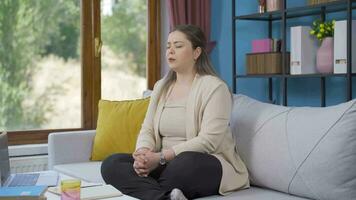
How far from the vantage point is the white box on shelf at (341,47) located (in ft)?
8.94

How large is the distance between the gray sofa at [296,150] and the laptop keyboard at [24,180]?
1.63 ft

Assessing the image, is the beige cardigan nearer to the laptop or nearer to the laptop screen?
the laptop

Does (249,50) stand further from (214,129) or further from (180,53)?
(214,129)

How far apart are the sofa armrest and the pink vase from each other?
1.50 meters

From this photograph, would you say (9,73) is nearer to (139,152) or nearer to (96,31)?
(96,31)

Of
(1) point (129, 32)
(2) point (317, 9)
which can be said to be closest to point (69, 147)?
(1) point (129, 32)

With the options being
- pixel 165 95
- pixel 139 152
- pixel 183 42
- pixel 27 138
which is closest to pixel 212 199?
pixel 139 152

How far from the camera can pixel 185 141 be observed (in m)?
2.43

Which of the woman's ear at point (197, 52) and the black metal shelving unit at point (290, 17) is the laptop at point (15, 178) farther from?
the black metal shelving unit at point (290, 17)

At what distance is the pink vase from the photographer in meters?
2.85

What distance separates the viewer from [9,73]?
3535 millimetres

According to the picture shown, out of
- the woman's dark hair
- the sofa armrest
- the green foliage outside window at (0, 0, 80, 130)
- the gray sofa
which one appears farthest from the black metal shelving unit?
the green foliage outside window at (0, 0, 80, 130)

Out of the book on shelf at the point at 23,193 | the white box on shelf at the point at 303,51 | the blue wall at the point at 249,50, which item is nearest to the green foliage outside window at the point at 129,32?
the blue wall at the point at 249,50

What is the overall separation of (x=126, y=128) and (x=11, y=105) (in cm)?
99
